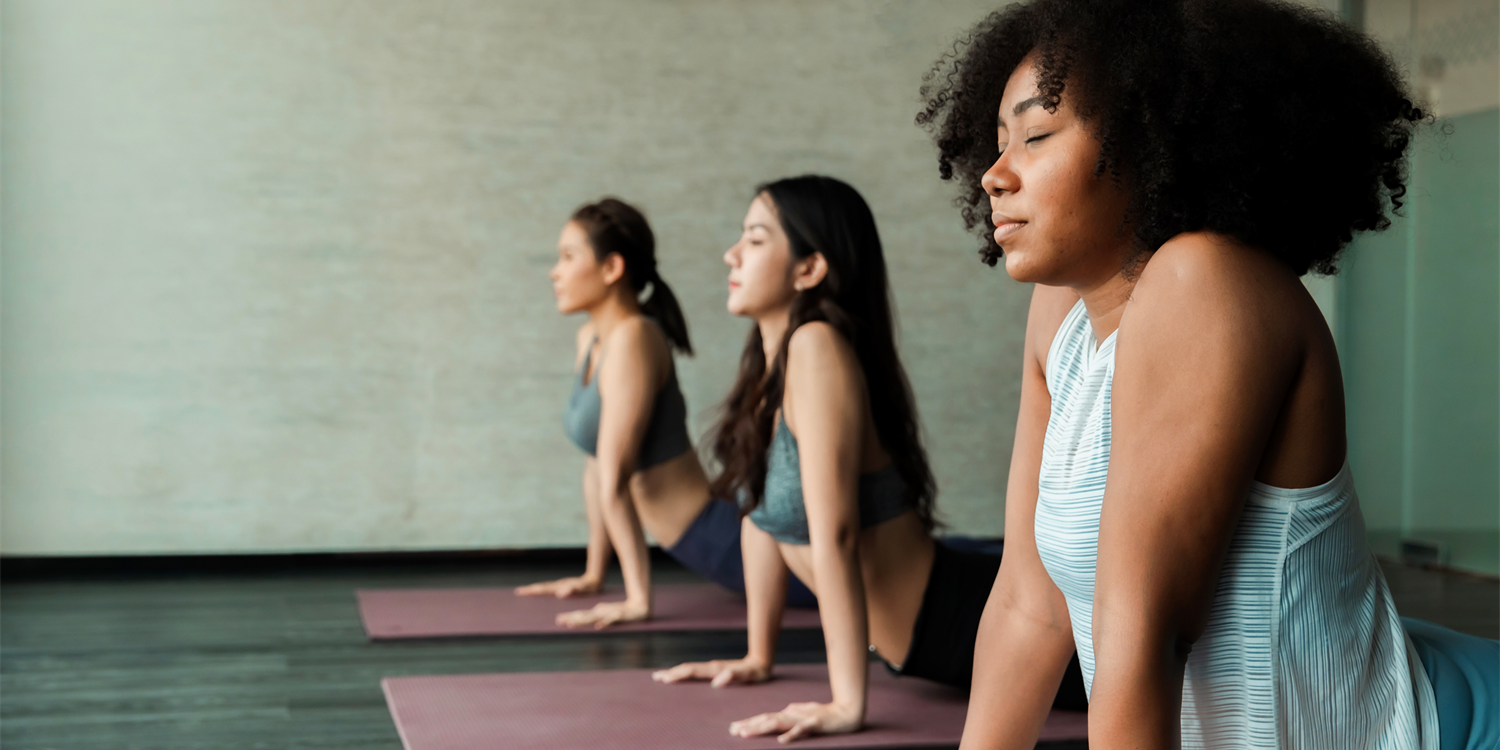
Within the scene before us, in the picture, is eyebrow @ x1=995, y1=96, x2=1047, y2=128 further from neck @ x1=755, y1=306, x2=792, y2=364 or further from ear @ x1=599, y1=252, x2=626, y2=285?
ear @ x1=599, y1=252, x2=626, y2=285

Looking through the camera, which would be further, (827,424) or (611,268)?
(611,268)

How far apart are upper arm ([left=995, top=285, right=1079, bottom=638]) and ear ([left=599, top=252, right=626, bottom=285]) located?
7.65 feet

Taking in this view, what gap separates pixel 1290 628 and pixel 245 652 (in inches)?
105

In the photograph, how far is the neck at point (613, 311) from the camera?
347 cm

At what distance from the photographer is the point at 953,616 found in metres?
2.33

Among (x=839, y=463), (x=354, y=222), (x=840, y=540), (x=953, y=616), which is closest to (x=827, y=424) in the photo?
(x=839, y=463)

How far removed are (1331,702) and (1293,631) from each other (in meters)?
0.07

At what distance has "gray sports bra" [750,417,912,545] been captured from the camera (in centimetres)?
228

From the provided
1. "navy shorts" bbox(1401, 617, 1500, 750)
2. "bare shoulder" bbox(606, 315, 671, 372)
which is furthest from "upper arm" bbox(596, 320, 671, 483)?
"navy shorts" bbox(1401, 617, 1500, 750)

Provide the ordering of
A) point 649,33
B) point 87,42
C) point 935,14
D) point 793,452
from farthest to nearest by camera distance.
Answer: point 935,14 < point 649,33 < point 87,42 < point 793,452

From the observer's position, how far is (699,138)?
4.62 meters

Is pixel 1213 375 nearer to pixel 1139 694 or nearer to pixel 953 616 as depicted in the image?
pixel 1139 694

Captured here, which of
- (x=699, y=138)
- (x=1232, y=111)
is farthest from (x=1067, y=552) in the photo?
(x=699, y=138)

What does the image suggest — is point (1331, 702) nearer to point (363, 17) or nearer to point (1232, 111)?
point (1232, 111)
